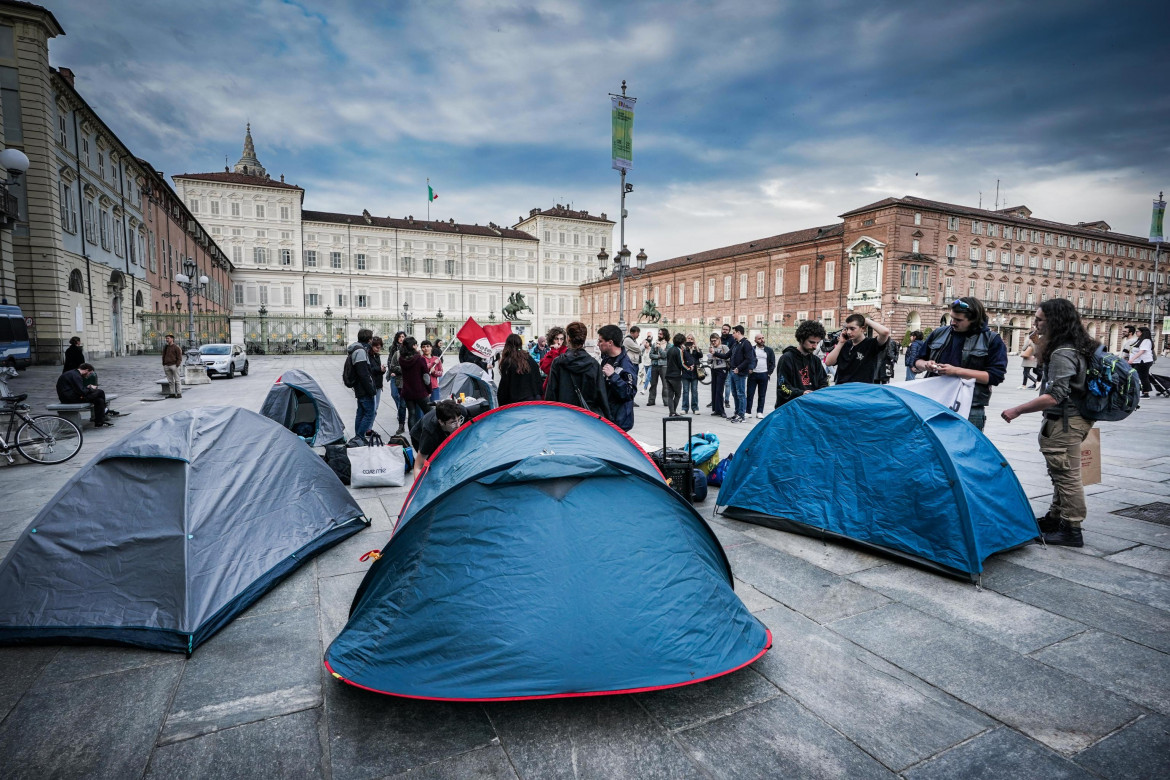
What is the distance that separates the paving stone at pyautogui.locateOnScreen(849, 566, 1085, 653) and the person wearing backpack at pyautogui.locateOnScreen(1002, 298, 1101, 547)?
1.36 metres

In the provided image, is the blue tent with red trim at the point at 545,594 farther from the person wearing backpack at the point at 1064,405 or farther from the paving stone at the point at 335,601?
the person wearing backpack at the point at 1064,405

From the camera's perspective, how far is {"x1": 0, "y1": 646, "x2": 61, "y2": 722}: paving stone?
2.77 m

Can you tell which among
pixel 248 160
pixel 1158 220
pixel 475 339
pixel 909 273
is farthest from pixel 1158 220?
pixel 248 160

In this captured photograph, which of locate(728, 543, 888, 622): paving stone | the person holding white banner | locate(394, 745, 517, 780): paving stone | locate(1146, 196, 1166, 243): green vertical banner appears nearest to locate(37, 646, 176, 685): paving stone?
locate(394, 745, 517, 780): paving stone

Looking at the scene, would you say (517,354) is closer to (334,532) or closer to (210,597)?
(334,532)

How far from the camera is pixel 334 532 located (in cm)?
467

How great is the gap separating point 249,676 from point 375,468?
357 cm

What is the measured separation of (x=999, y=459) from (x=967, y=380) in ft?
2.92

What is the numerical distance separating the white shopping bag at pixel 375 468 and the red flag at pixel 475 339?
535cm

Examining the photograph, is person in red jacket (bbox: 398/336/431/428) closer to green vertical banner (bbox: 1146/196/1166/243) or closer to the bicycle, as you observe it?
the bicycle

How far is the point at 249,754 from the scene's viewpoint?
7.90 feet

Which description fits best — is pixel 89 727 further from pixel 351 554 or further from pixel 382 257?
pixel 382 257

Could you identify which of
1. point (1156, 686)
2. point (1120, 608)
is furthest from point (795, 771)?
point (1120, 608)

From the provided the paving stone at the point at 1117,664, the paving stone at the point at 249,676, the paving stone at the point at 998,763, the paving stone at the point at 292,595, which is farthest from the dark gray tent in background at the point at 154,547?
the paving stone at the point at 1117,664
